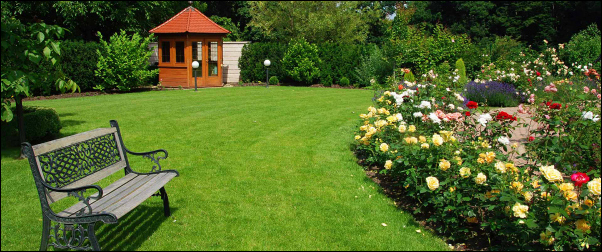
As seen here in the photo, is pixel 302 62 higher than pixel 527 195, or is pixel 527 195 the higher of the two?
pixel 302 62

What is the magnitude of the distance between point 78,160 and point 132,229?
0.79 meters

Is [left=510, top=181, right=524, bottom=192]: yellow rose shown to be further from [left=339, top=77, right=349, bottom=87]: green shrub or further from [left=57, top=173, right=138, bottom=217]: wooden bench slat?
[left=339, top=77, right=349, bottom=87]: green shrub

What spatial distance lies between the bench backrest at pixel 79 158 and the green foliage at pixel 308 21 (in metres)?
20.1

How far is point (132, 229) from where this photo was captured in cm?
390

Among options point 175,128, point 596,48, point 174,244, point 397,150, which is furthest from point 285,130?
point 596,48

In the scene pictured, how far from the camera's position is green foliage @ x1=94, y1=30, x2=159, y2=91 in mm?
14758

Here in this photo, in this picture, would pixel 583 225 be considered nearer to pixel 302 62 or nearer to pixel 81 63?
pixel 81 63


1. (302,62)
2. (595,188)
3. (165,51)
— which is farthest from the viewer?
(302,62)

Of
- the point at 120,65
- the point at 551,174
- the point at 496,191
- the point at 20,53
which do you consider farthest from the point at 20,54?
the point at 120,65

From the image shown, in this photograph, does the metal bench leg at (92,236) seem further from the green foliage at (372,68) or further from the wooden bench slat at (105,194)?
the green foliage at (372,68)

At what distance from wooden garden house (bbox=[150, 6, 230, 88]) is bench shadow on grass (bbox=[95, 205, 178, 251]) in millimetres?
13435

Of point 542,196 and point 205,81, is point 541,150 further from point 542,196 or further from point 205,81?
point 205,81

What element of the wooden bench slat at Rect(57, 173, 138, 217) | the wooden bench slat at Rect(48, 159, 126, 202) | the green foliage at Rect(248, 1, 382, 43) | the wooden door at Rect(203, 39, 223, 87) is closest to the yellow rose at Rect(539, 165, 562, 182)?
the wooden bench slat at Rect(57, 173, 138, 217)

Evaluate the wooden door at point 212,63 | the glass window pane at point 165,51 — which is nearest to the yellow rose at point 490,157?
the wooden door at point 212,63
